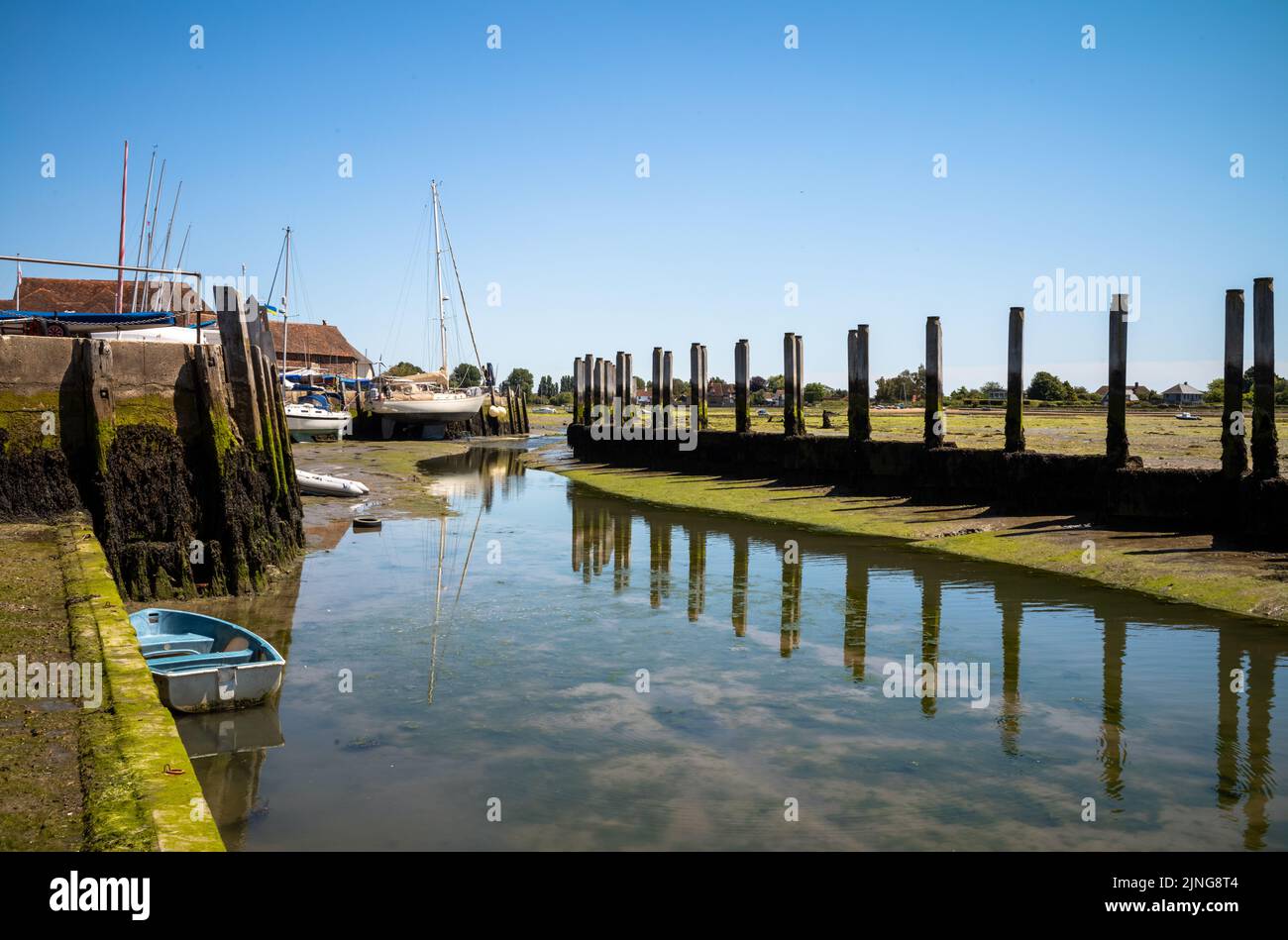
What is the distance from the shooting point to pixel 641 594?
54.9 ft

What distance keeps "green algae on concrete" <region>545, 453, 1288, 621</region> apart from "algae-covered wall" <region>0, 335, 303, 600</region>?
12.7 metres

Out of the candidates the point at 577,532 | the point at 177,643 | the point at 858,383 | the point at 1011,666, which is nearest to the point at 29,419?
the point at 177,643

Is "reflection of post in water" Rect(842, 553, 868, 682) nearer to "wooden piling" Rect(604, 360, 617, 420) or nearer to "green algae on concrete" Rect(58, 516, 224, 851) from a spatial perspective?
"green algae on concrete" Rect(58, 516, 224, 851)

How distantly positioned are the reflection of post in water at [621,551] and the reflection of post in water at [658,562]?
42 centimetres

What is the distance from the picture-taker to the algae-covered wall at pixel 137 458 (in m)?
14.2

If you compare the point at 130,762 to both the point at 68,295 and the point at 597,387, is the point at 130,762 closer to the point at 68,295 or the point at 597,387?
the point at 597,387

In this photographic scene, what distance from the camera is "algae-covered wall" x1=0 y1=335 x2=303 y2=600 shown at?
1420 centimetres

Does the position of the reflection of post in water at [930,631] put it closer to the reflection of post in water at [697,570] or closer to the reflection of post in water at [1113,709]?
the reflection of post in water at [1113,709]

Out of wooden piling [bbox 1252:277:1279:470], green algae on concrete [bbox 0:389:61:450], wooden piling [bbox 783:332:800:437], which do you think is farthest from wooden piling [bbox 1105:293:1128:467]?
green algae on concrete [bbox 0:389:61:450]

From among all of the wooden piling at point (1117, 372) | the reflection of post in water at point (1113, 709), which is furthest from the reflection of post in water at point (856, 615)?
the wooden piling at point (1117, 372)

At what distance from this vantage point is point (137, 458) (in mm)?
14852
